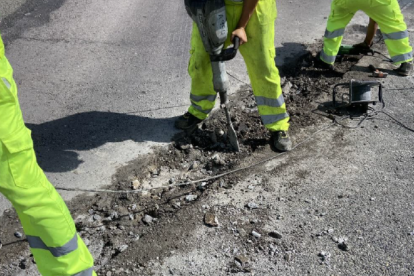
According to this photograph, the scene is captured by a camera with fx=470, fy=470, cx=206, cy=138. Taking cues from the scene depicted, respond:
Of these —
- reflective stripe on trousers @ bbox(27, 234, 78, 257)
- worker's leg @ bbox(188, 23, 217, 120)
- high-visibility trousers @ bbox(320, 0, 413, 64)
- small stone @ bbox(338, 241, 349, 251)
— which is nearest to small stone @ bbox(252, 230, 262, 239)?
small stone @ bbox(338, 241, 349, 251)

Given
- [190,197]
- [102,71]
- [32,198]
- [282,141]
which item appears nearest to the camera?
[32,198]

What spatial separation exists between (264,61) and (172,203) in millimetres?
1461

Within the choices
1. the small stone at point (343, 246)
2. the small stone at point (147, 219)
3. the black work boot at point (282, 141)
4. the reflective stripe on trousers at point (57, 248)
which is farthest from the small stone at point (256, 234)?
the reflective stripe on trousers at point (57, 248)

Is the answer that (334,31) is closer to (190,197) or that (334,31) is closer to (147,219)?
(190,197)

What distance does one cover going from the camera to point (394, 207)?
3.77 meters

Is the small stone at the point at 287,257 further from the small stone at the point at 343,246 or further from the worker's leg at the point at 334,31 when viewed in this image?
the worker's leg at the point at 334,31

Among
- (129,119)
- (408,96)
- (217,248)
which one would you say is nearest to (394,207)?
(217,248)

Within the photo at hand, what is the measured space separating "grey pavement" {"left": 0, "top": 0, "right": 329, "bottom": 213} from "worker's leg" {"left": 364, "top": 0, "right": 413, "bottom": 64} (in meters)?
1.08

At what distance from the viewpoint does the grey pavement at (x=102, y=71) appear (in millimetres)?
4492

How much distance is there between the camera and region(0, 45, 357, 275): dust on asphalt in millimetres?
3502

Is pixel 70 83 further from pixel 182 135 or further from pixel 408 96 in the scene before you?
pixel 408 96

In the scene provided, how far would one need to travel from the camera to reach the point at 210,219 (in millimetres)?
3723

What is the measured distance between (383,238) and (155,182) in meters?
1.93

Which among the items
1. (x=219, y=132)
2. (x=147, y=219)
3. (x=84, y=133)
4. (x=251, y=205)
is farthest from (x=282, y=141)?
(x=84, y=133)
